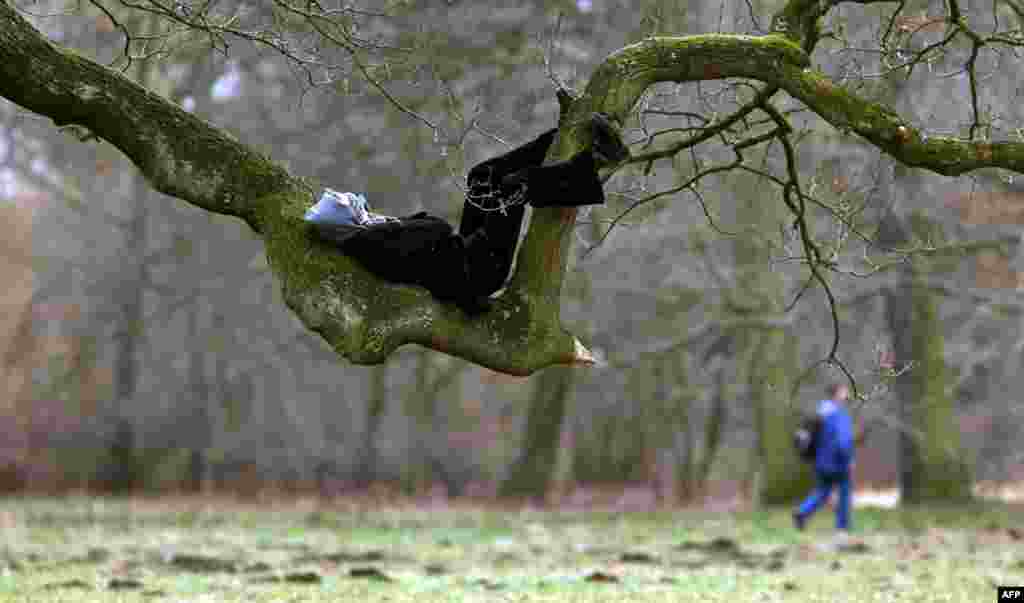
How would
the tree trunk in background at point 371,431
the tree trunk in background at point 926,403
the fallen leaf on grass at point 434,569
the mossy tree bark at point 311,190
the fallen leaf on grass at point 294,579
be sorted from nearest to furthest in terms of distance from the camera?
1. the mossy tree bark at point 311,190
2. the fallen leaf on grass at point 294,579
3. the fallen leaf on grass at point 434,569
4. the tree trunk in background at point 926,403
5. the tree trunk in background at point 371,431

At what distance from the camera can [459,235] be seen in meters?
6.58

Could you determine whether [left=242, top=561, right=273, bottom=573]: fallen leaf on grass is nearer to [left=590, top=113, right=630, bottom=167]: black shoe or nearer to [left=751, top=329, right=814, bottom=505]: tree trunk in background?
[left=590, top=113, right=630, bottom=167]: black shoe

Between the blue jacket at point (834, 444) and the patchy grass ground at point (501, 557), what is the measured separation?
816mm

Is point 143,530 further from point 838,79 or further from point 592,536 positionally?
point 838,79

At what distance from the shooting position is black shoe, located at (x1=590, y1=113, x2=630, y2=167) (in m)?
6.48

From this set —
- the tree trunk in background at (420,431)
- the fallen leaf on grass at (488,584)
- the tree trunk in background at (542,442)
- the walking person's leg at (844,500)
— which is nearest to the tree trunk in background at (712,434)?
the tree trunk in background at (542,442)

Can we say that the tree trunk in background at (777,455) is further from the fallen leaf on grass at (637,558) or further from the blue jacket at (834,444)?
the fallen leaf on grass at (637,558)

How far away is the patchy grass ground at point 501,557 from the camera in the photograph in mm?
9336

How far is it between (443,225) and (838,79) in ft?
10.5

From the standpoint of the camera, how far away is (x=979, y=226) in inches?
738

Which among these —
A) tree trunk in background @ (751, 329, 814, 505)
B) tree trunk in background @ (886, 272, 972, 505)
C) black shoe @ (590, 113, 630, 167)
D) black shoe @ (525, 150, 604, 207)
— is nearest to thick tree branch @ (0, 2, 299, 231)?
black shoe @ (525, 150, 604, 207)

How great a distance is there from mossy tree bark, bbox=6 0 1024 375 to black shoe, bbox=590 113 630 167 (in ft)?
0.22

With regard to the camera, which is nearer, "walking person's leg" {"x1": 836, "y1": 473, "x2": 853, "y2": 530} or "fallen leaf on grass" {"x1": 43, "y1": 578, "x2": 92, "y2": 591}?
"fallen leaf on grass" {"x1": 43, "y1": 578, "x2": 92, "y2": 591}

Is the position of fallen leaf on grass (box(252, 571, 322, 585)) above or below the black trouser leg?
below
